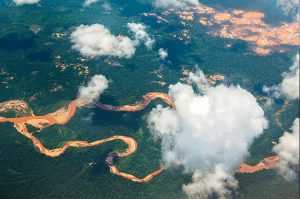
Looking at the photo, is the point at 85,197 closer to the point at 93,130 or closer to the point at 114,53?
the point at 93,130

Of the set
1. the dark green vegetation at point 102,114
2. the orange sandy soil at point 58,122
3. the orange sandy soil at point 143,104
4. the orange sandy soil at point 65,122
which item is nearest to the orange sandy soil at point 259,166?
the orange sandy soil at point 65,122

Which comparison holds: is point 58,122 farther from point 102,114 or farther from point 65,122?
point 102,114

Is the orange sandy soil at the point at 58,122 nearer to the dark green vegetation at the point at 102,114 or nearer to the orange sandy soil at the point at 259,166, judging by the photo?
the dark green vegetation at the point at 102,114

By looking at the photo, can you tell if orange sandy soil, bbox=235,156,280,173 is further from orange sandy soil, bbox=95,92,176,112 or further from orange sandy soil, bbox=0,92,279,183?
orange sandy soil, bbox=95,92,176,112

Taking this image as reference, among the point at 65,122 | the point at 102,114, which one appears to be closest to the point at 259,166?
the point at 102,114

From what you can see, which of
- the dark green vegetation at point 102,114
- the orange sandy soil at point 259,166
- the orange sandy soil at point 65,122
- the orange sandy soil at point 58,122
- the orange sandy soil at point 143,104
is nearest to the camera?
the dark green vegetation at point 102,114

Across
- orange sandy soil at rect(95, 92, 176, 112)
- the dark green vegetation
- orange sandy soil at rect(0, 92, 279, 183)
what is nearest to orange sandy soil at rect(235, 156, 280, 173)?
orange sandy soil at rect(0, 92, 279, 183)
